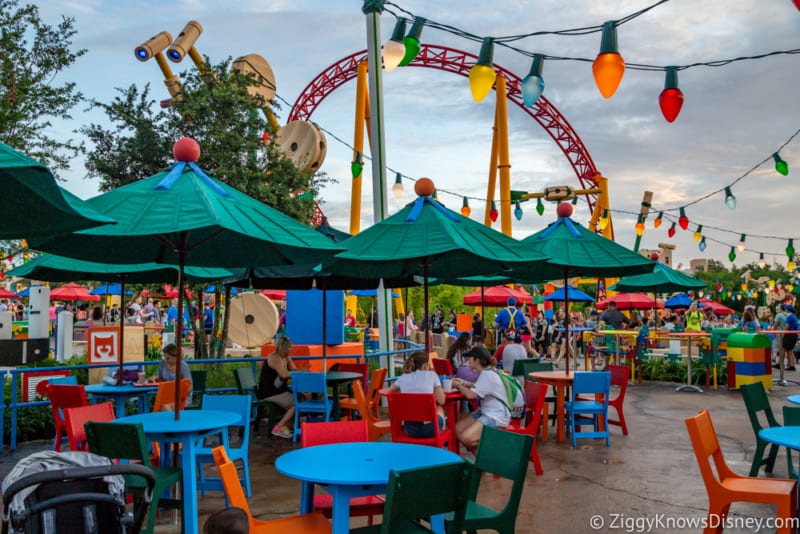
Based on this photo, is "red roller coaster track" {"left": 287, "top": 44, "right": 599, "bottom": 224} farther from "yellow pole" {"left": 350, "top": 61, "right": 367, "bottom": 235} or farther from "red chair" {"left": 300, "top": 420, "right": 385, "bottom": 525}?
"red chair" {"left": 300, "top": 420, "right": 385, "bottom": 525}

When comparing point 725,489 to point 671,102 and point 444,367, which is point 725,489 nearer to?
point 671,102

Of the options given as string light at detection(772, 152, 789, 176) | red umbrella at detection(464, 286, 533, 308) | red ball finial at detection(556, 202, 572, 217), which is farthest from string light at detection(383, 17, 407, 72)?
red umbrella at detection(464, 286, 533, 308)

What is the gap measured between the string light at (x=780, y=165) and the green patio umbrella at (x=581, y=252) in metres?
5.01

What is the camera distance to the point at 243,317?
51.3 feet

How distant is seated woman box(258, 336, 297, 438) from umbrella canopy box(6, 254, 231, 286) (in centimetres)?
143

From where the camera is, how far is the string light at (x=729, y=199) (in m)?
15.2

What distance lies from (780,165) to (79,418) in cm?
1176

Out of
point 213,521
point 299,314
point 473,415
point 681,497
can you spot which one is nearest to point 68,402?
point 473,415

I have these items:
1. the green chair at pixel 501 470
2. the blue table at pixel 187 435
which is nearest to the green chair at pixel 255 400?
the blue table at pixel 187 435

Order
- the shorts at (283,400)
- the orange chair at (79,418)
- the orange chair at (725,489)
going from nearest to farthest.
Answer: the orange chair at (725,489)
the orange chair at (79,418)
the shorts at (283,400)

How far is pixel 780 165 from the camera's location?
12.1 m

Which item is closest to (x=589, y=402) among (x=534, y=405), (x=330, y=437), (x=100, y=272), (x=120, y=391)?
(x=534, y=405)

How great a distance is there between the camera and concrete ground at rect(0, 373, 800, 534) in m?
5.25

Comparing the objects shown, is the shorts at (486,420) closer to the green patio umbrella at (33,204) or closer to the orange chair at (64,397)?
the orange chair at (64,397)
